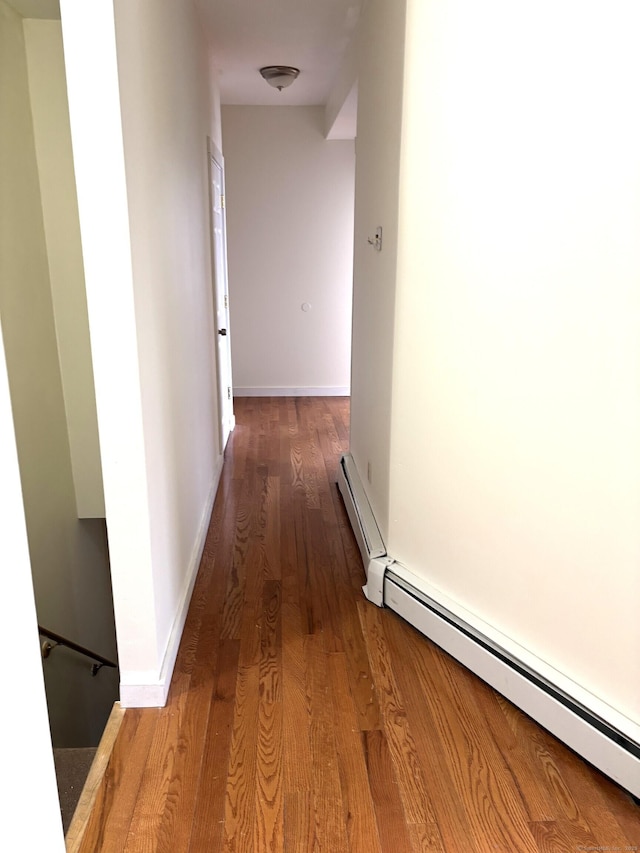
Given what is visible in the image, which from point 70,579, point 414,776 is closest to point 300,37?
point 70,579

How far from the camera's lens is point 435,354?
2.38 m

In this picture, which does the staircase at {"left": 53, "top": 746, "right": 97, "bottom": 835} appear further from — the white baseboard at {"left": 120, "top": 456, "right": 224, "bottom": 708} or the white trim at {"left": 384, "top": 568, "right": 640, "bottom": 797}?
the white trim at {"left": 384, "top": 568, "right": 640, "bottom": 797}

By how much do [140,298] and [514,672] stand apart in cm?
161

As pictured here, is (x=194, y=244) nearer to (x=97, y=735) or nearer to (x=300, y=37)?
(x=300, y=37)

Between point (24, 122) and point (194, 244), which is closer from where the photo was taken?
point (24, 122)

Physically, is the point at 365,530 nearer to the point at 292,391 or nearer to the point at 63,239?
the point at 63,239

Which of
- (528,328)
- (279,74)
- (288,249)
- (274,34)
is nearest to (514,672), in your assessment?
(528,328)

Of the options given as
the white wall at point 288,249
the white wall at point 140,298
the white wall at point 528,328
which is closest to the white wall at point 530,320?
the white wall at point 528,328

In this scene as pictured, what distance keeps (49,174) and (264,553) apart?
196 centimetres

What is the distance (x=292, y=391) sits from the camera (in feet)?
21.2

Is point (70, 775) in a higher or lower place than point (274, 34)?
lower

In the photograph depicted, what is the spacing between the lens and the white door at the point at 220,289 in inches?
167

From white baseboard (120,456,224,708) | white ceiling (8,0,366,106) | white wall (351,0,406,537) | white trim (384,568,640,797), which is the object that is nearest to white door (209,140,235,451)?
white ceiling (8,0,366,106)

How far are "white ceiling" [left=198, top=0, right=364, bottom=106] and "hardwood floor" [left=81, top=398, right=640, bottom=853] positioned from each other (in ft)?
9.33
